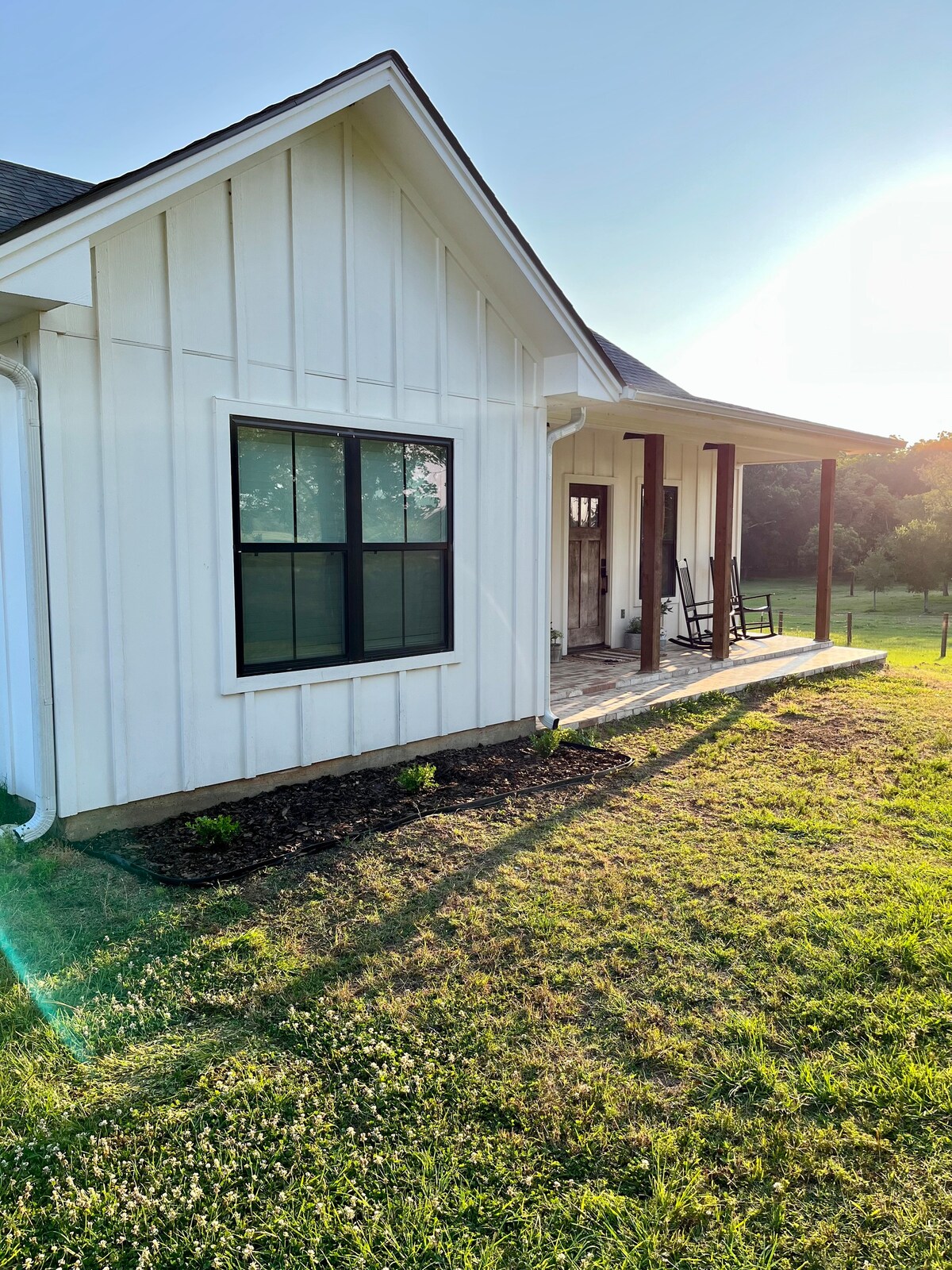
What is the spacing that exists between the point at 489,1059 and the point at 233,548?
10.5 ft

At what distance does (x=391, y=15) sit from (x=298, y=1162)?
29.1ft

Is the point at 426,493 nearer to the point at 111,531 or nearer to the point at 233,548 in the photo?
the point at 233,548

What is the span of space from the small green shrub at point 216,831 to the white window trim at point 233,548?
83 centimetres

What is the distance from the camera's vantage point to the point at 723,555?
999 cm

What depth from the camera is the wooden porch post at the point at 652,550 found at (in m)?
→ 8.84

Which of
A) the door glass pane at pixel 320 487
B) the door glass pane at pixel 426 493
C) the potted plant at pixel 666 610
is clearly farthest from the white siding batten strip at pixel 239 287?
the potted plant at pixel 666 610

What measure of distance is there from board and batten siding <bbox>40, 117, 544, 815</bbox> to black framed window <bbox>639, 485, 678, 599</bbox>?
5.78m

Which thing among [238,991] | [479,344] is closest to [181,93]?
[479,344]

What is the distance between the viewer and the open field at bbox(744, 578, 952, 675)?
14.4 metres

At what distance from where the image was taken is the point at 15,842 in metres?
4.12

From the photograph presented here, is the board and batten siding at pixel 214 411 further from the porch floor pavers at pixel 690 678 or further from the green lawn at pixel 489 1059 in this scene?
the porch floor pavers at pixel 690 678

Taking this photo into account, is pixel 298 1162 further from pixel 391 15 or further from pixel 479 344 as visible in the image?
pixel 391 15

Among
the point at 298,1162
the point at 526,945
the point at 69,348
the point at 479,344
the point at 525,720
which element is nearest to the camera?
the point at 298,1162

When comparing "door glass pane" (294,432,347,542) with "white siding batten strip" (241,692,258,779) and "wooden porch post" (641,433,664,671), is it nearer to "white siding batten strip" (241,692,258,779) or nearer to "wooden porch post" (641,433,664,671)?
"white siding batten strip" (241,692,258,779)
